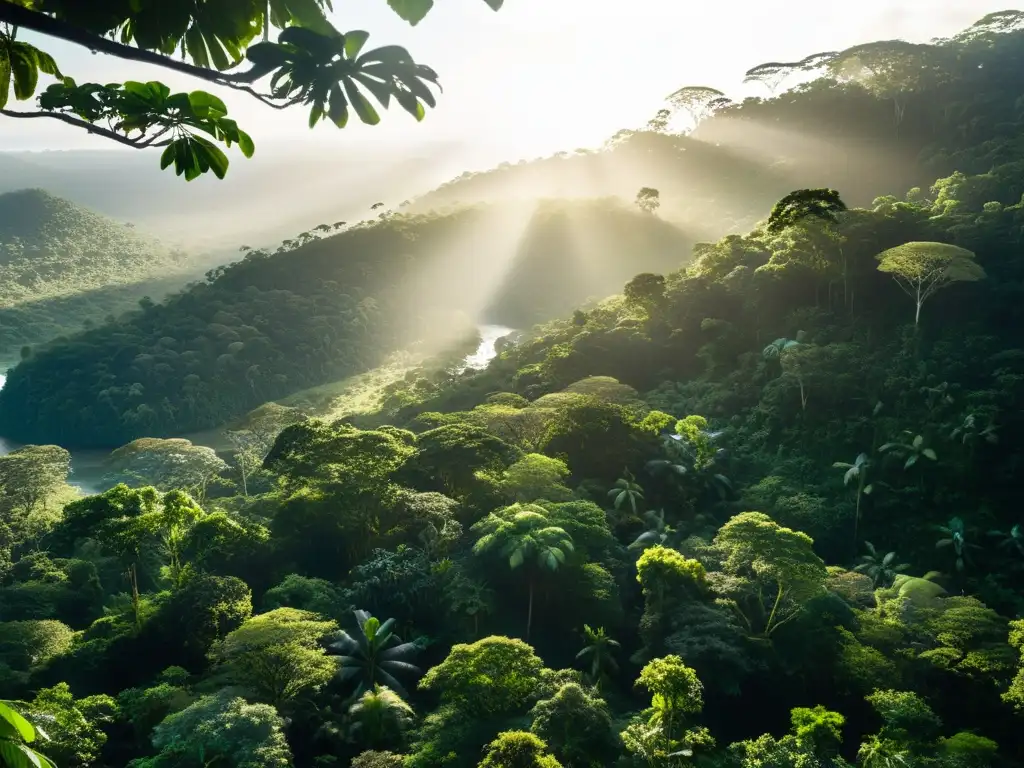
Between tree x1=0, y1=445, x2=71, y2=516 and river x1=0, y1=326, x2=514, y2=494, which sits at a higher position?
tree x1=0, y1=445, x2=71, y2=516

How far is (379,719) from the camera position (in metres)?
16.3

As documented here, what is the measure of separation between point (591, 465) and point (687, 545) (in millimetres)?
7059

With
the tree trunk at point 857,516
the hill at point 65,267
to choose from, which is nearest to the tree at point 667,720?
the tree trunk at point 857,516

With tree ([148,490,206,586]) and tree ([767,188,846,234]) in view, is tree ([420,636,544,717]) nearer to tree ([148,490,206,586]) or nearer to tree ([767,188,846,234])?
tree ([148,490,206,586])

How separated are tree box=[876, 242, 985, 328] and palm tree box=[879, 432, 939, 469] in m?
7.68

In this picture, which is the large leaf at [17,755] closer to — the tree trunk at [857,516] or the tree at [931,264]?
the tree trunk at [857,516]

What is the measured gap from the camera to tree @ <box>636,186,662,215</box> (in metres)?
81.2

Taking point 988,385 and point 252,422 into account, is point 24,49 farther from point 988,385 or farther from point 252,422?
point 252,422

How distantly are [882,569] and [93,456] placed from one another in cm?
6946

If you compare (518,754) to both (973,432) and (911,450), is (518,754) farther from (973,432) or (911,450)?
(973,432)

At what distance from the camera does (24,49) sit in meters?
3.65

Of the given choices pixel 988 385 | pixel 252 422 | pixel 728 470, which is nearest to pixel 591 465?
pixel 728 470

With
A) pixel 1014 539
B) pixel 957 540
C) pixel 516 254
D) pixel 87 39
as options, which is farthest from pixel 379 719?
pixel 516 254

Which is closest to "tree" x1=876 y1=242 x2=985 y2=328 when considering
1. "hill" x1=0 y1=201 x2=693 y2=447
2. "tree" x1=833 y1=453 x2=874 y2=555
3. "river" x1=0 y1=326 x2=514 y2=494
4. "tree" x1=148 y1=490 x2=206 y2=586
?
"tree" x1=833 y1=453 x2=874 y2=555
